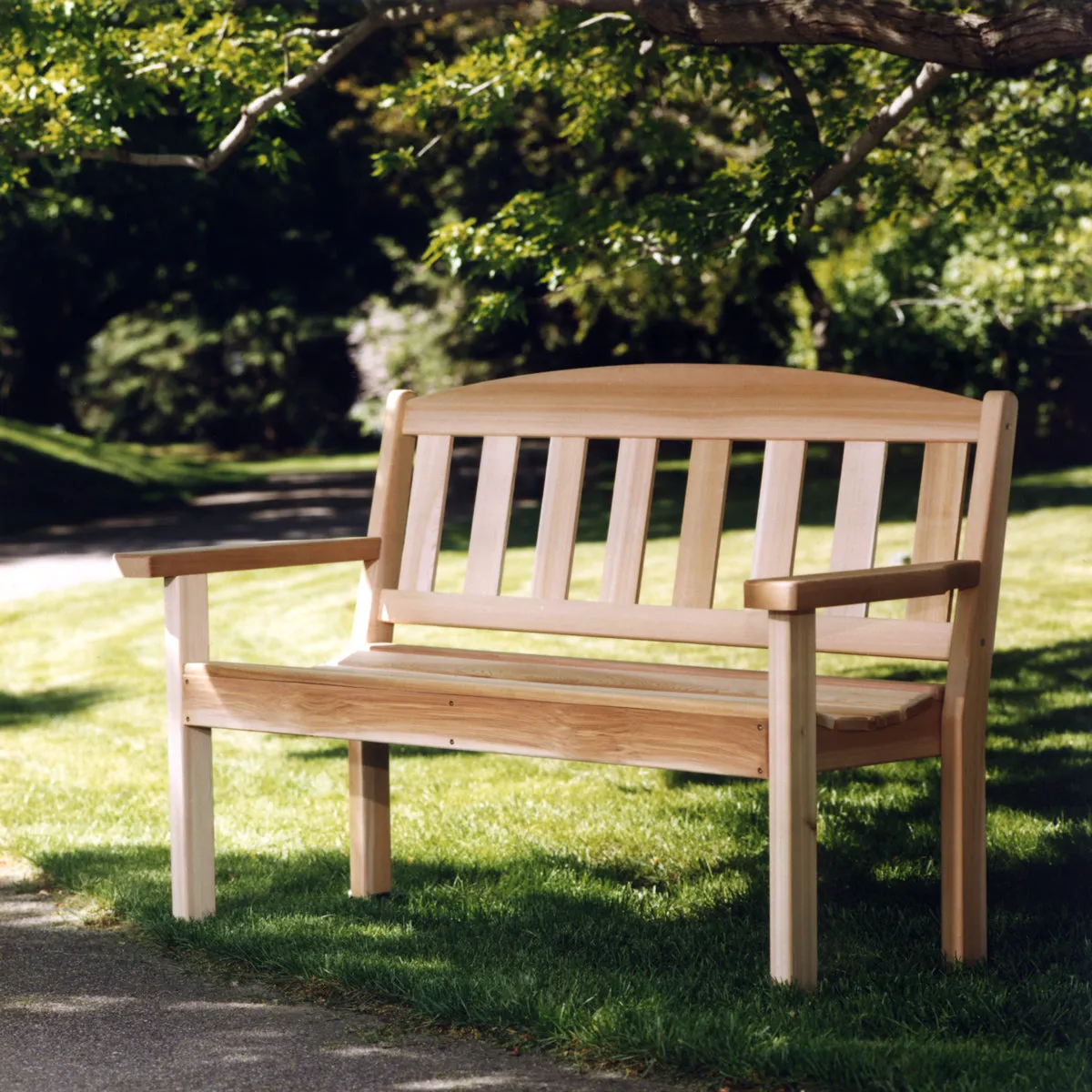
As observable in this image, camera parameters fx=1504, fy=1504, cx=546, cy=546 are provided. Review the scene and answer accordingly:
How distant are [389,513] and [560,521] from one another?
51cm

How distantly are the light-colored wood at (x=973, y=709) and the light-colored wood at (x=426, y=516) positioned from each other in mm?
1454

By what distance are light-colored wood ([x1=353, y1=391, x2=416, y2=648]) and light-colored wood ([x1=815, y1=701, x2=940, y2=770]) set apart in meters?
1.54

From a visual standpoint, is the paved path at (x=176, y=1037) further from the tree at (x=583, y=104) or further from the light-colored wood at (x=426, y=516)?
the tree at (x=583, y=104)

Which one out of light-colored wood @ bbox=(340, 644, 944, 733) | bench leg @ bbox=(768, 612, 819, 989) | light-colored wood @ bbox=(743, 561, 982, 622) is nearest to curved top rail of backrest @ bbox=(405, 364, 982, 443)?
light-colored wood @ bbox=(743, 561, 982, 622)

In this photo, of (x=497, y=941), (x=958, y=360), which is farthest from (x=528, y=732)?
(x=958, y=360)

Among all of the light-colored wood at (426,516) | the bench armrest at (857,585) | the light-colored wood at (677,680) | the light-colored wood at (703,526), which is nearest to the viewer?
the bench armrest at (857,585)

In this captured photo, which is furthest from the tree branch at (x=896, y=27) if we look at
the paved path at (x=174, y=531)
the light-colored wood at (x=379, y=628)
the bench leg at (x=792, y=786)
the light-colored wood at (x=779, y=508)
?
the paved path at (x=174, y=531)

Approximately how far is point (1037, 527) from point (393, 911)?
1257cm

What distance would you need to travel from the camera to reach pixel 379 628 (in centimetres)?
424

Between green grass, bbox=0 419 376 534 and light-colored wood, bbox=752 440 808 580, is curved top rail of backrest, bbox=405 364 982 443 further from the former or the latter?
green grass, bbox=0 419 376 534

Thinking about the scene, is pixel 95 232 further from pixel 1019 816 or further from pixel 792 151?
pixel 1019 816

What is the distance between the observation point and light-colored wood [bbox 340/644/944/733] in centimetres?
315

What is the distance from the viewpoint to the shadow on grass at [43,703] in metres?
7.14

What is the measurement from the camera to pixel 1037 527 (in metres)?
15.2
